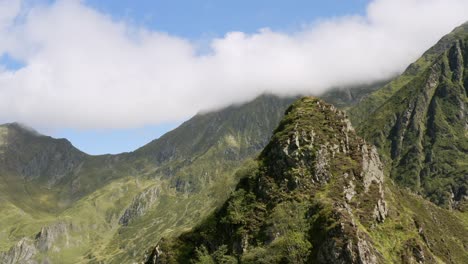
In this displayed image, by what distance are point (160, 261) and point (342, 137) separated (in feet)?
Answer: 218

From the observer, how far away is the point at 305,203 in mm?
121812

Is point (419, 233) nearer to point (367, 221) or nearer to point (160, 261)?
point (367, 221)

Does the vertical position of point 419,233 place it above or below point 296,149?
below

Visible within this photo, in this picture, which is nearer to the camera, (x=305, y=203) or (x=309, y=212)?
(x=309, y=212)

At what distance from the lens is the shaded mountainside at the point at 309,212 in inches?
4286

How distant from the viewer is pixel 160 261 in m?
143

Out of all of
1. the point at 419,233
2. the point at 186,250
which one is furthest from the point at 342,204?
the point at 186,250

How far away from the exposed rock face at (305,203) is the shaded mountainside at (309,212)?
0.24 m

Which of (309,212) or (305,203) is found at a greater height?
(305,203)

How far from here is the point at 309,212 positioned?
11838cm

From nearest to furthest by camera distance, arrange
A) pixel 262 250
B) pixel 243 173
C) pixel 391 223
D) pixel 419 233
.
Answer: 1. pixel 262 250
2. pixel 391 223
3. pixel 419 233
4. pixel 243 173

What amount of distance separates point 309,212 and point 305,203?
3.87m

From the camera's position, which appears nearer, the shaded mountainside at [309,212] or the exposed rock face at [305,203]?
the exposed rock face at [305,203]

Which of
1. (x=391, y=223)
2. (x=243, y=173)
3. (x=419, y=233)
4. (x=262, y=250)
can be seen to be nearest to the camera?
(x=262, y=250)
